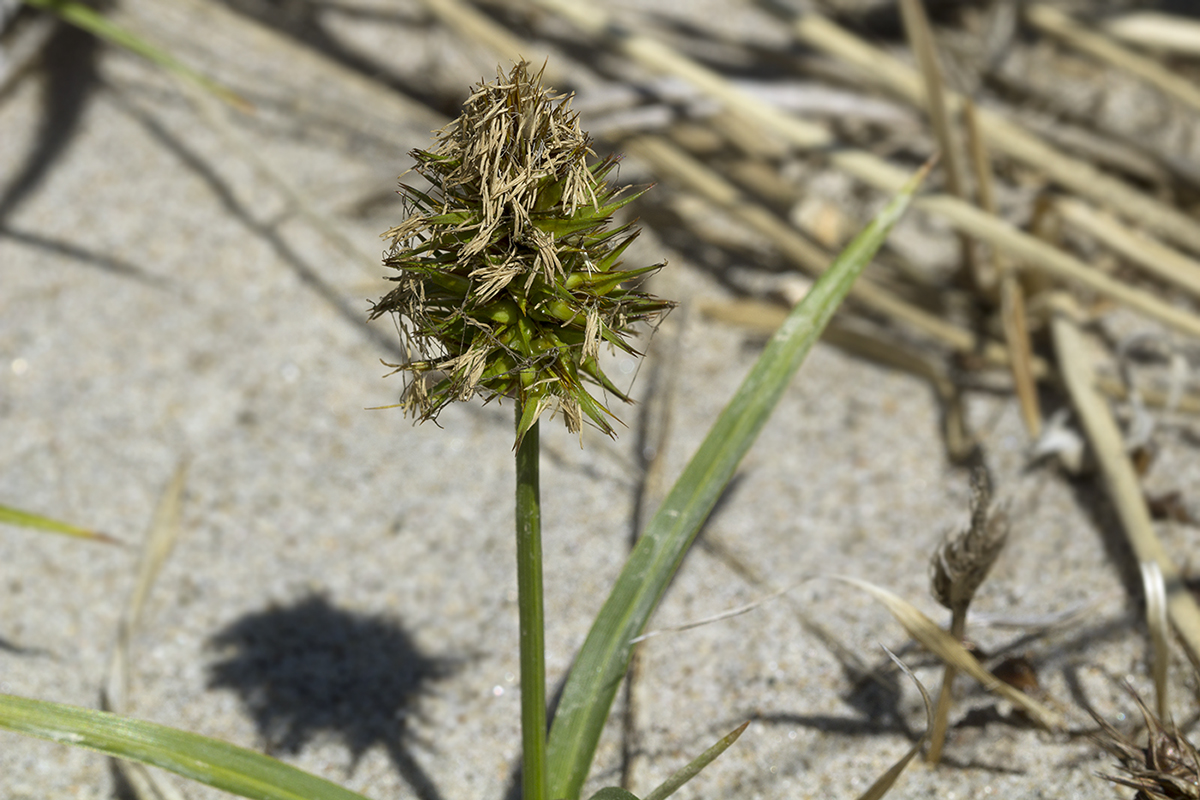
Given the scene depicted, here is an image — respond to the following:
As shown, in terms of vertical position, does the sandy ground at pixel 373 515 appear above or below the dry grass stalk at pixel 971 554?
above

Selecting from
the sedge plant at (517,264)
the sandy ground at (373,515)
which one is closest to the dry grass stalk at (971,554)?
the sandy ground at (373,515)

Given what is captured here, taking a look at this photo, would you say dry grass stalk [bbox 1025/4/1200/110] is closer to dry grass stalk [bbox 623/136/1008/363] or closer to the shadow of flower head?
dry grass stalk [bbox 623/136/1008/363]

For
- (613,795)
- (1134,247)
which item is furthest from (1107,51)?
(613,795)

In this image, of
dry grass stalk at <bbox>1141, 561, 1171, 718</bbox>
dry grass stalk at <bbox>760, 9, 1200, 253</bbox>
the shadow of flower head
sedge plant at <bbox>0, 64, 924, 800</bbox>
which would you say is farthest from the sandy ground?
sedge plant at <bbox>0, 64, 924, 800</bbox>

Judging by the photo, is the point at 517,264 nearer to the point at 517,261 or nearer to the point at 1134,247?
the point at 517,261

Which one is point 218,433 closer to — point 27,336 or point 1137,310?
point 27,336

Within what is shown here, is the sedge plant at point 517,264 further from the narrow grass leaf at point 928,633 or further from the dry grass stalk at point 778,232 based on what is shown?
the dry grass stalk at point 778,232
